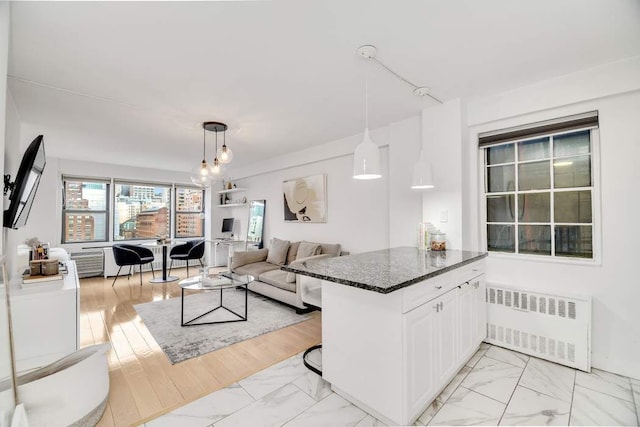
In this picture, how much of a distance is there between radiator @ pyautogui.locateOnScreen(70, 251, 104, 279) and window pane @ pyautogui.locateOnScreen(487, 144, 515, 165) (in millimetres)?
7023

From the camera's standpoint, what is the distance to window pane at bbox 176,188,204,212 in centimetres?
699

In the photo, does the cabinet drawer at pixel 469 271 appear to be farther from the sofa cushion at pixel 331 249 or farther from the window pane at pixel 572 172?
the sofa cushion at pixel 331 249

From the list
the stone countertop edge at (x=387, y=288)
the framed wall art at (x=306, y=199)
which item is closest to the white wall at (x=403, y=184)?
the stone countertop edge at (x=387, y=288)

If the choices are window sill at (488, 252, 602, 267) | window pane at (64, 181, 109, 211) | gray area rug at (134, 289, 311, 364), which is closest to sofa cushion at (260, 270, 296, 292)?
gray area rug at (134, 289, 311, 364)

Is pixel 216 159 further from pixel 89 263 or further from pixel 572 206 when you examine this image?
pixel 89 263

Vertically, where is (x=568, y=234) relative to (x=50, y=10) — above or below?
below

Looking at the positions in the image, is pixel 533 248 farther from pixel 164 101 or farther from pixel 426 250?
pixel 164 101

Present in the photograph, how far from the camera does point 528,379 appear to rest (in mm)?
2105

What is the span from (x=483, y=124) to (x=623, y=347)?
2173 mm

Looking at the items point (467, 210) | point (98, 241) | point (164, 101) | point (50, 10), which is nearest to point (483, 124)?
point (467, 210)

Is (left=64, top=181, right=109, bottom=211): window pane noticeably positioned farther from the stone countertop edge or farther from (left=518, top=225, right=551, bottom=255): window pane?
(left=518, top=225, right=551, bottom=255): window pane

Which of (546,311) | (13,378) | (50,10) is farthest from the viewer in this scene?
(546,311)

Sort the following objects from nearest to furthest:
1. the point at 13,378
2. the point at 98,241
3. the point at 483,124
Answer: the point at 13,378 → the point at 483,124 → the point at 98,241

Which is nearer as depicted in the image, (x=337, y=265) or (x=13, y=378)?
(x=13, y=378)
